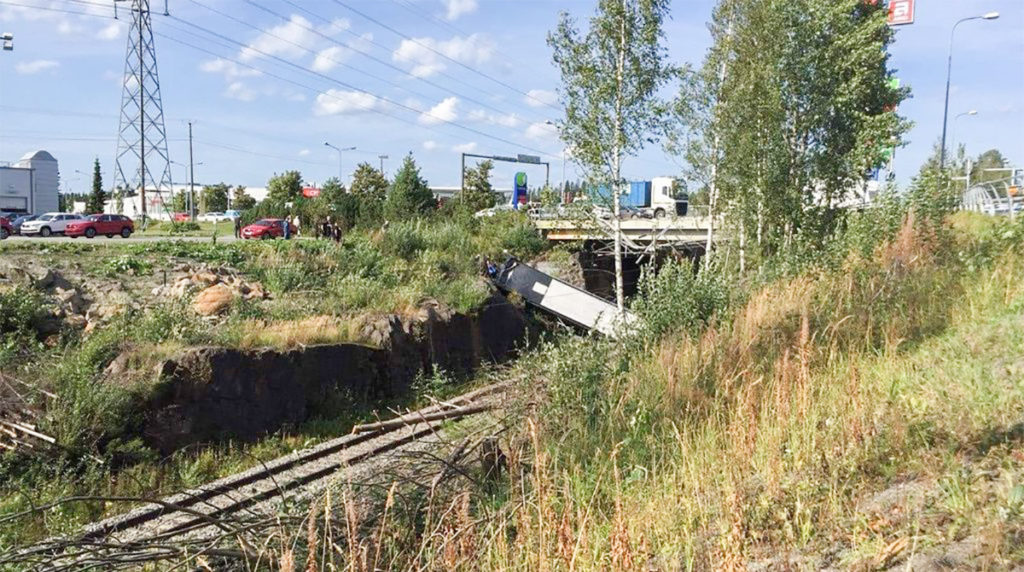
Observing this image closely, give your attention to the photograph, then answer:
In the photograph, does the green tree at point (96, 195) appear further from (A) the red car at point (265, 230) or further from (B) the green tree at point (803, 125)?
(B) the green tree at point (803, 125)

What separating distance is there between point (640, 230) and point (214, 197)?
78.3 m

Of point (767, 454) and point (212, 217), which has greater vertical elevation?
point (212, 217)

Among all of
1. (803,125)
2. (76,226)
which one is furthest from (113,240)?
(803,125)

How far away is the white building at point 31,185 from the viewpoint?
77.1m

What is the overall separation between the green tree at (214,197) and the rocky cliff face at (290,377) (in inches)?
3390

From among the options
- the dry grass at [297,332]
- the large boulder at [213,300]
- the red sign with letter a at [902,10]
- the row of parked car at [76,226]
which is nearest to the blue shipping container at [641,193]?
the red sign with letter a at [902,10]

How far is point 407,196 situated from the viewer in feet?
114

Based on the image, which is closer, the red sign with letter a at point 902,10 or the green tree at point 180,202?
the red sign with letter a at point 902,10

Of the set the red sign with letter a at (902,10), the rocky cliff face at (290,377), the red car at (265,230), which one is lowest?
the rocky cliff face at (290,377)

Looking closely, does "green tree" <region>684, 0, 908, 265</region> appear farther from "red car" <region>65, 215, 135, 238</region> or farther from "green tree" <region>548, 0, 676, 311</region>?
"red car" <region>65, 215, 135, 238</region>

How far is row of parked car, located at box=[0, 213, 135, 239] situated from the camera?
4084 centimetres

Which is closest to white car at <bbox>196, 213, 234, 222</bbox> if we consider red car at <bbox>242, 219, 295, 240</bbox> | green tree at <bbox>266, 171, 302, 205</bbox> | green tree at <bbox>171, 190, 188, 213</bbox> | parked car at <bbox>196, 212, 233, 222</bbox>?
parked car at <bbox>196, 212, 233, 222</bbox>

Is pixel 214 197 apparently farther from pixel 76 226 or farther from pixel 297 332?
pixel 297 332

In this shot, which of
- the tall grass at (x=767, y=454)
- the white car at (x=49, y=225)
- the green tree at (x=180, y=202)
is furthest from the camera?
the green tree at (x=180, y=202)
